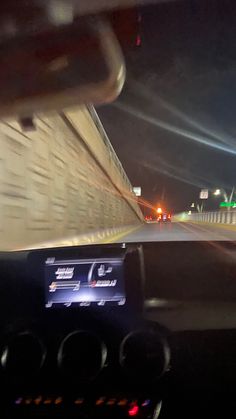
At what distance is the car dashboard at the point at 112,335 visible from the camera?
2.97 m

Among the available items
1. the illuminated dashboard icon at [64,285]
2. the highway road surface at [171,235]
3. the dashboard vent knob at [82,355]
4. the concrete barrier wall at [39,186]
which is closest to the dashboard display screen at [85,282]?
the illuminated dashboard icon at [64,285]

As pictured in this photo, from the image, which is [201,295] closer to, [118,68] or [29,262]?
[29,262]

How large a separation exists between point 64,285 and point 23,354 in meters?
0.47

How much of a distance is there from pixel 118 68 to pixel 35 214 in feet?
27.7

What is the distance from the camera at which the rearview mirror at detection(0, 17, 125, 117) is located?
10.4 ft

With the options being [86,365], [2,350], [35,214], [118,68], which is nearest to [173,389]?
[86,365]

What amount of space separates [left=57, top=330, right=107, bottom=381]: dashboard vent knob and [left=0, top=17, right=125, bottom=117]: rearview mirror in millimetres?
1464

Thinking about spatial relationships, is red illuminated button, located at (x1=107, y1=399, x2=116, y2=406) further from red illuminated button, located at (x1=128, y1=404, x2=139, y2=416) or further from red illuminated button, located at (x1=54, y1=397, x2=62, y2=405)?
red illuminated button, located at (x1=54, y1=397, x2=62, y2=405)

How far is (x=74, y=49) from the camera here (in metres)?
3.23

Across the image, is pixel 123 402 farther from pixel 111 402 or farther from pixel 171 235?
pixel 171 235

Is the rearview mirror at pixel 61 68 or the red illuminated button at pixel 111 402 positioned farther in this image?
the rearview mirror at pixel 61 68

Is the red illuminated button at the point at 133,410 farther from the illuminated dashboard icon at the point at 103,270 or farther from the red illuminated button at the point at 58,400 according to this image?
the illuminated dashboard icon at the point at 103,270

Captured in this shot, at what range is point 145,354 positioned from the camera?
315 cm

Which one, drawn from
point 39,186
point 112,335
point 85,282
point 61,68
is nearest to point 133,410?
point 112,335
